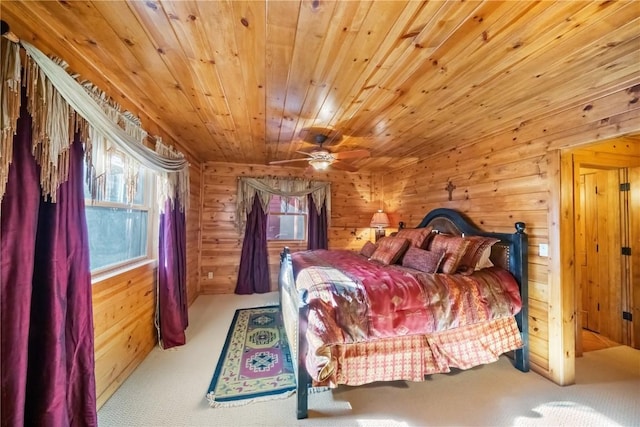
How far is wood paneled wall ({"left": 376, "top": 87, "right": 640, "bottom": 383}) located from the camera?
2.00 m

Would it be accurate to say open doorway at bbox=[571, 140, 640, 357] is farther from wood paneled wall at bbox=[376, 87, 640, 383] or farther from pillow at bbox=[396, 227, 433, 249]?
pillow at bbox=[396, 227, 433, 249]

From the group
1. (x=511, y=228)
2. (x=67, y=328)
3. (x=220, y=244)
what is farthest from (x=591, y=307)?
(x=220, y=244)

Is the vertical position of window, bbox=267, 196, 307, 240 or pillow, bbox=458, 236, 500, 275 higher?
window, bbox=267, 196, 307, 240

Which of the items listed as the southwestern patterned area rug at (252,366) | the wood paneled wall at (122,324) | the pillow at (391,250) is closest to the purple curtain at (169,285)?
the wood paneled wall at (122,324)

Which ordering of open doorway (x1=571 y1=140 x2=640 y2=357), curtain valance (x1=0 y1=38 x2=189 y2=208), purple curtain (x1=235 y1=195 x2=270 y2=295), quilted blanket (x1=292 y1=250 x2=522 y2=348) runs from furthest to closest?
purple curtain (x1=235 y1=195 x2=270 y2=295) → open doorway (x1=571 y1=140 x2=640 y2=357) → quilted blanket (x1=292 y1=250 x2=522 y2=348) → curtain valance (x1=0 y1=38 x2=189 y2=208)

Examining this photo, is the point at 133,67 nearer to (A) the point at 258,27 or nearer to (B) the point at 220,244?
(A) the point at 258,27

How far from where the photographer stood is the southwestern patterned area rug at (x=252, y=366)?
1983 mm

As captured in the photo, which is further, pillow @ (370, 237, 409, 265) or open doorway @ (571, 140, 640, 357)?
pillow @ (370, 237, 409, 265)

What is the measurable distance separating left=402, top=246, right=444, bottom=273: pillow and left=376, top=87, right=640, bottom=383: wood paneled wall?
0.83m

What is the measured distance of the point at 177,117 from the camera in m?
2.54

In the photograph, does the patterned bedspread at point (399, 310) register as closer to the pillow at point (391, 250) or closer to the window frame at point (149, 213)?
the pillow at point (391, 250)

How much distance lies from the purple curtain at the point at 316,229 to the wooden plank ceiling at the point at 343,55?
247 cm

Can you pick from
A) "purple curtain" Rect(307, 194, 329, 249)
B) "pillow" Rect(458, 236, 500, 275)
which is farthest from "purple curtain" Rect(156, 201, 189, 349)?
"pillow" Rect(458, 236, 500, 275)

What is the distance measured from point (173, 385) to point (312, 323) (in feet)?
4.39
